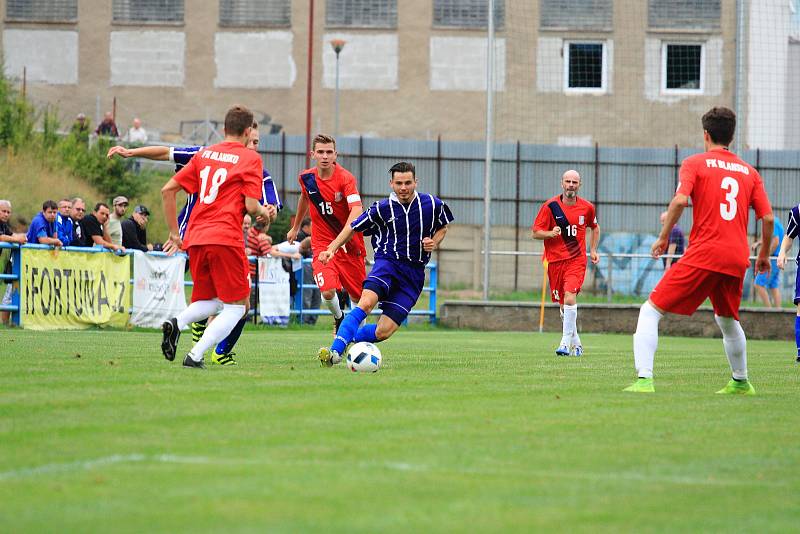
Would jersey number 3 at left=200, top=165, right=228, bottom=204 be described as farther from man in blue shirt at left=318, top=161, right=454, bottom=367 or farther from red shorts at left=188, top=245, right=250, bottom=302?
man in blue shirt at left=318, top=161, right=454, bottom=367

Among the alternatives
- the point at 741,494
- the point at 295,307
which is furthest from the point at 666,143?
the point at 741,494

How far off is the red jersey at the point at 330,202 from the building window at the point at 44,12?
114 feet

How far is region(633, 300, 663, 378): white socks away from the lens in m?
9.77

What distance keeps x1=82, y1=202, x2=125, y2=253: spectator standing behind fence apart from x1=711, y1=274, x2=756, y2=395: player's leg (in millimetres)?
12536

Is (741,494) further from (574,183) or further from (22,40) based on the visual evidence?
(22,40)

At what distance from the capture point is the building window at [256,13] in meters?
46.1

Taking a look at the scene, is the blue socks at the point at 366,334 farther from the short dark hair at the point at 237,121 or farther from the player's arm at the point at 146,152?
the player's arm at the point at 146,152

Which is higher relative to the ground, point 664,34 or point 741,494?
point 664,34

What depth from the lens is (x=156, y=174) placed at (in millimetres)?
37688

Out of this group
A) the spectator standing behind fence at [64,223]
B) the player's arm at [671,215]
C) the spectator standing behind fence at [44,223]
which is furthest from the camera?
the spectator standing behind fence at [64,223]

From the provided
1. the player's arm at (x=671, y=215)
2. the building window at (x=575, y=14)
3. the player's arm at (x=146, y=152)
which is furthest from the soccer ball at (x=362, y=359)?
the building window at (x=575, y=14)

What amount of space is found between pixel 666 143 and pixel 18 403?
36683 mm

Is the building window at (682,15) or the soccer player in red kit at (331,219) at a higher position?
the building window at (682,15)

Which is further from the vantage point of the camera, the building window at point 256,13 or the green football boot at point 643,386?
the building window at point 256,13
